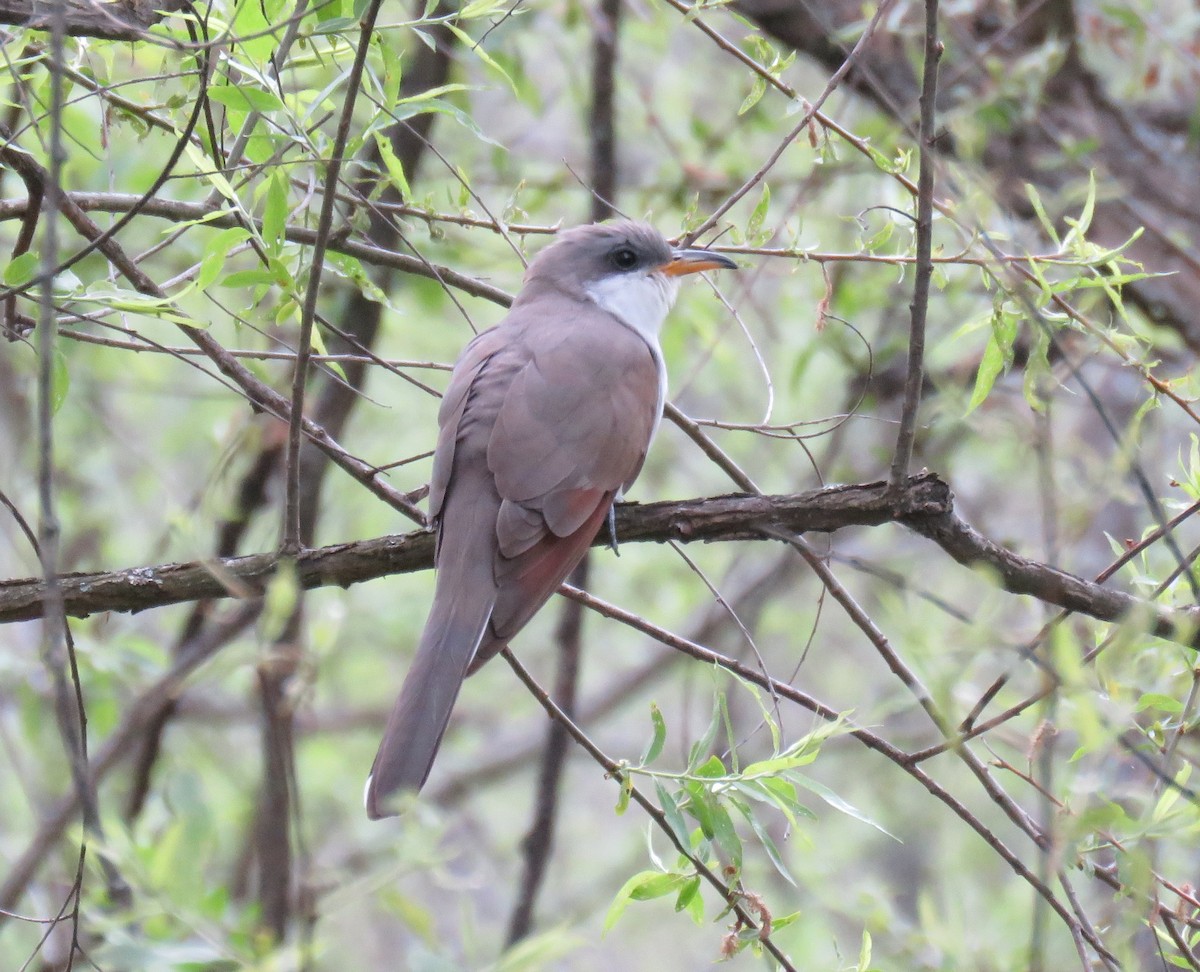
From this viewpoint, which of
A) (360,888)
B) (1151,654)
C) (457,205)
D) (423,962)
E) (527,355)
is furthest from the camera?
(527,355)

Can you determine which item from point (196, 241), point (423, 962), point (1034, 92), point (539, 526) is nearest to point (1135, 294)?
point (1034, 92)

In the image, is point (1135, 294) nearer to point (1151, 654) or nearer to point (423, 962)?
point (1151, 654)

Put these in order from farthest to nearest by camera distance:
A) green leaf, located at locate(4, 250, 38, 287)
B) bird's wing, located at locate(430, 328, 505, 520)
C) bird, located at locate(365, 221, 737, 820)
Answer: bird's wing, located at locate(430, 328, 505, 520) → bird, located at locate(365, 221, 737, 820) → green leaf, located at locate(4, 250, 38, 287)

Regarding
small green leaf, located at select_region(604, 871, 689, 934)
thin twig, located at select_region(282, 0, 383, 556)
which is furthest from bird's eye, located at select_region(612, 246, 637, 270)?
small green leaf, located at select_region(604, 871, 689, 934)

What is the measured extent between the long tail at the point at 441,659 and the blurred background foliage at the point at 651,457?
0.19 metres

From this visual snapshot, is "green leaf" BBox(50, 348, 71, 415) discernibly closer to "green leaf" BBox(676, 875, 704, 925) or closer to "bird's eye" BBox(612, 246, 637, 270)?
"green leaf" BBox(676, 875, 704, 925)

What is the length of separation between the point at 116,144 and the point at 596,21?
185 cm

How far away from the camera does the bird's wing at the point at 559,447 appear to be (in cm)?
290

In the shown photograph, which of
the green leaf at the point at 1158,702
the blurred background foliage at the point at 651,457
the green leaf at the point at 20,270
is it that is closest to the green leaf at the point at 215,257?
the blurred background foliage at the point at 651,457

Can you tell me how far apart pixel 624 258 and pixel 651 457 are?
3.41 metres

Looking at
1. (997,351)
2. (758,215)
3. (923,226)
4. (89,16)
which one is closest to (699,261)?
(758,215)

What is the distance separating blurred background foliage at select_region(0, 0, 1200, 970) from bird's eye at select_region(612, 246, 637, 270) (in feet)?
1.46

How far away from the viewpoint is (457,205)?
2.96 meters

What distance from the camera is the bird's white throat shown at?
12.8ft
